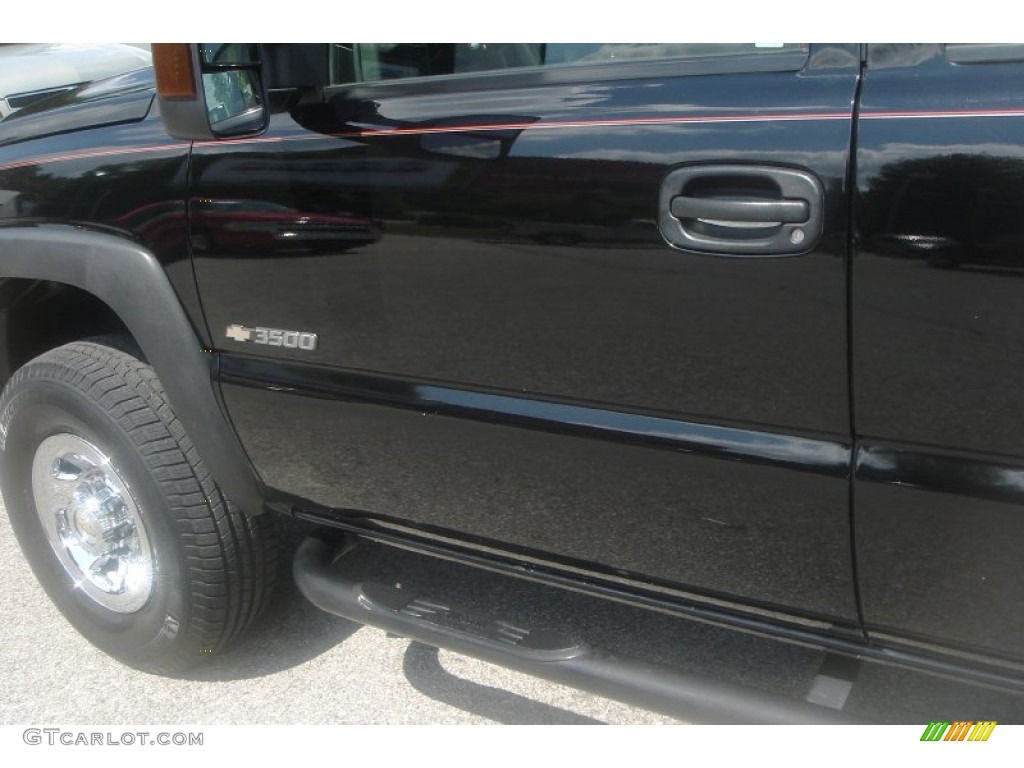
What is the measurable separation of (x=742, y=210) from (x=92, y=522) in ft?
6.45

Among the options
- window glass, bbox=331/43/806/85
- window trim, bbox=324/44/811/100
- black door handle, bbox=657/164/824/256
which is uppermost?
window glass, bbox=331/43/806/85

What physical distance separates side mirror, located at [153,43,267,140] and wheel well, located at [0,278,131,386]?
81 cm

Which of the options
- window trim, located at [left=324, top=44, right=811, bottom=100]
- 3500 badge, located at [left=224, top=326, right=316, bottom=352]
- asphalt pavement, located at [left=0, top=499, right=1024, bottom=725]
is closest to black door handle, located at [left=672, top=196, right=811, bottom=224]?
window trim, located at [left=324, top=44, right=811, bottom=100]

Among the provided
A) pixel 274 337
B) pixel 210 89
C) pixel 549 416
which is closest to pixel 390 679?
pixel 274 337

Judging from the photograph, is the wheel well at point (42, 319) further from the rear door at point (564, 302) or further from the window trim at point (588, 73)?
the window trim at point (588, 73)

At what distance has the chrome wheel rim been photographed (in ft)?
8.82

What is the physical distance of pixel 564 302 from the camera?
72.2 inches

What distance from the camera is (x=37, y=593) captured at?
3262 millimetres

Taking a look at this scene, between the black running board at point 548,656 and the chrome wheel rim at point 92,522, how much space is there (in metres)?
0.53

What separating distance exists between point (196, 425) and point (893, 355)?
5.07 feet

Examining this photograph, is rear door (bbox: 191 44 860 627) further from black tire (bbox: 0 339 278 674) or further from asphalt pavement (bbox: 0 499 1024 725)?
asphalt pavement (bbox: 0 499 1024 725)

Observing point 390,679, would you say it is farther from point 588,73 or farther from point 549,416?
point 588,73

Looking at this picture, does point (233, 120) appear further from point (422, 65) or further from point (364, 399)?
point (364, 399)

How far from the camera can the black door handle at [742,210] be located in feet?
5.22
